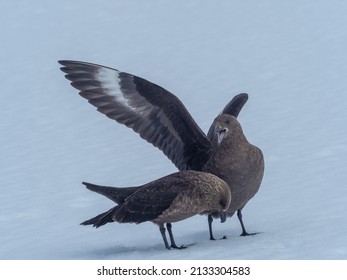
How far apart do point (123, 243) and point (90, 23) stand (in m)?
10.5

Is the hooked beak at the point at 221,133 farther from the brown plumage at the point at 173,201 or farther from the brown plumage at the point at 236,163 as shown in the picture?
the brown plumage at the point at 173,201

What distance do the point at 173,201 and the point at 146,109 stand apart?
1.29 metres

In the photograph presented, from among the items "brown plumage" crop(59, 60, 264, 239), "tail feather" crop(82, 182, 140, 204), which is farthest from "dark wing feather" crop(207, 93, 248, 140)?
"tail feather" crop(82, 182, 140, 204)

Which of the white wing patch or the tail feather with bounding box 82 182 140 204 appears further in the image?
the white wing patch

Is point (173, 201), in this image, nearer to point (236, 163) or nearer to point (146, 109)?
point (236, 163)

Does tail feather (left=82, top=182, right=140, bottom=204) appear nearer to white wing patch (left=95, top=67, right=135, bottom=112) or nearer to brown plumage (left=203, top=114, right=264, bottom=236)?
brown plumage (left=203, top=114, right=264, bottom=236)

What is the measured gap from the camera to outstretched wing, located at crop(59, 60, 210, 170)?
6828 millimetres

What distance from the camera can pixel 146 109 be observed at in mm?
6996

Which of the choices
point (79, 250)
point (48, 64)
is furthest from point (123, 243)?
point (48, 64)

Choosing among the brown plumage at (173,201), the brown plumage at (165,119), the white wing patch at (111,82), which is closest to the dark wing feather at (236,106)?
the brown plumage at (165,119)

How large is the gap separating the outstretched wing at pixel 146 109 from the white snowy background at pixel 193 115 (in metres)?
0.52

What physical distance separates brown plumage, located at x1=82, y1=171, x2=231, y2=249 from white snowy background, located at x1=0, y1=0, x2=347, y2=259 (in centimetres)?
20

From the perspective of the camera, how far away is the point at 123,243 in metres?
6.30

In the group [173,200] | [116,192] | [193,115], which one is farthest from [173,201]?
[193,115]
